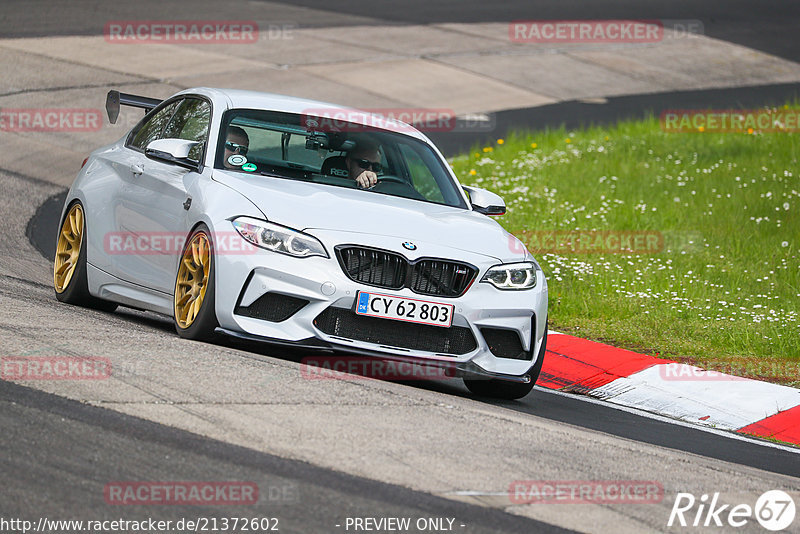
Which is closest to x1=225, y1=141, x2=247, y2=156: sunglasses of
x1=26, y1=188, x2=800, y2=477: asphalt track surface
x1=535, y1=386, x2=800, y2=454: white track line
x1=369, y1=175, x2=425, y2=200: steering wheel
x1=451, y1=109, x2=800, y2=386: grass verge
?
x1=369, y1=175, x2=425, y2=200: steering wheel

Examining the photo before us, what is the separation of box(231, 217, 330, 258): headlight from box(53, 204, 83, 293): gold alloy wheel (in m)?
2.22

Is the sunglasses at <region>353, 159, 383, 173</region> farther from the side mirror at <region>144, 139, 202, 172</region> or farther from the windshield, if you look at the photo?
the side mirror at <region>144, 139, 202, 172</region>

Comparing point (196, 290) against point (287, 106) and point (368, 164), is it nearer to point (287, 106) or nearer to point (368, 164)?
point (368, 164)

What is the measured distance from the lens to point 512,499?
5008 millimetres

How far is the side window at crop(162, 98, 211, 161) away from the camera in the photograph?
7.92m

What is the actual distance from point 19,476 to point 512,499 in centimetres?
189

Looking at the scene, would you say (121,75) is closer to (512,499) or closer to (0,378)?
(0,378)

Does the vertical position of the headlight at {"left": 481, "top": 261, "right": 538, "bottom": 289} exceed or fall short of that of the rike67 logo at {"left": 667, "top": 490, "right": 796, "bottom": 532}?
it exceeds it

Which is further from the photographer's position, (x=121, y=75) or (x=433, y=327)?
(x=121, y=75)

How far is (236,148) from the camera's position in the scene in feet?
25.9

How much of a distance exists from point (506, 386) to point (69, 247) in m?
3.33

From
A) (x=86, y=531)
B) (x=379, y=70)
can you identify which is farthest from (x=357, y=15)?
(x=86, y=531)

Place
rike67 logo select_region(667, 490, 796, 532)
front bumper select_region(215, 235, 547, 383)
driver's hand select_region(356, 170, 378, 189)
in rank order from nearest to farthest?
rike67 logo select_region(667, 490, 796, 532) < front bumper select_region(215, 235, 547, 383) < driver's hand select_region(356, 170, 378, 189)

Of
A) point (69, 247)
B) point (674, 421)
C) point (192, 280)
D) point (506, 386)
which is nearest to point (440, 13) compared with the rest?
point (69, 247)
